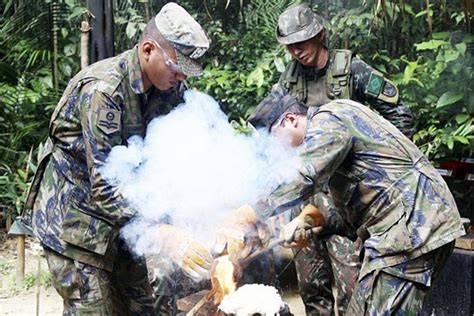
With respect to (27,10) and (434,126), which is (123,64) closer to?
(434,126)

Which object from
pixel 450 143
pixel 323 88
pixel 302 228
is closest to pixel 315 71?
pixel 323 88

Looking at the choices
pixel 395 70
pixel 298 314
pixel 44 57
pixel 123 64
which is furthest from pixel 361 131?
pixel 44 57

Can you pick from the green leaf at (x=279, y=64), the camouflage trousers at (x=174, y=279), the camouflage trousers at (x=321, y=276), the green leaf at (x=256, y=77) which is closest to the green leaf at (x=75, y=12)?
the green leaf at (x=256, y=77)

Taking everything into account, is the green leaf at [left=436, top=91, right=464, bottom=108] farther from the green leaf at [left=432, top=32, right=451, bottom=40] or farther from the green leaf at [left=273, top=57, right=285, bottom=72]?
the green leaf at [left=273, top=57, right=285, bottom=72]

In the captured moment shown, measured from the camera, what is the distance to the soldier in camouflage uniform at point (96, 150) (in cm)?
411

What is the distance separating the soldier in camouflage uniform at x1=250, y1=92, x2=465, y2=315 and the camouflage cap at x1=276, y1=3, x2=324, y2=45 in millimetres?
1826

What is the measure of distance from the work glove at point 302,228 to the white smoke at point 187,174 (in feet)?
0.92

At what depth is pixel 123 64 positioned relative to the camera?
14.2 feet

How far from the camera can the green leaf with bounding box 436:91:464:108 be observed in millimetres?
7133

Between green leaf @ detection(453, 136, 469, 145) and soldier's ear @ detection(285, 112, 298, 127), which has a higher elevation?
soldier's ear @ detection(285, 112, 298, 127)

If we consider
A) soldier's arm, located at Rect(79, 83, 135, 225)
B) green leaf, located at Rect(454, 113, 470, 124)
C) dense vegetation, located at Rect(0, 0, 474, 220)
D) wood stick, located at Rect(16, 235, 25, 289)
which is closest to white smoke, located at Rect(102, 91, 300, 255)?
soldier's arm, located at Rect(79, 83, 135, 225)

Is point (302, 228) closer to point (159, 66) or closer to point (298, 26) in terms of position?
point (159, 66)

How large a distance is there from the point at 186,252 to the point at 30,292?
13.8ft

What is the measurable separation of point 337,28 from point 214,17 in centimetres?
117
